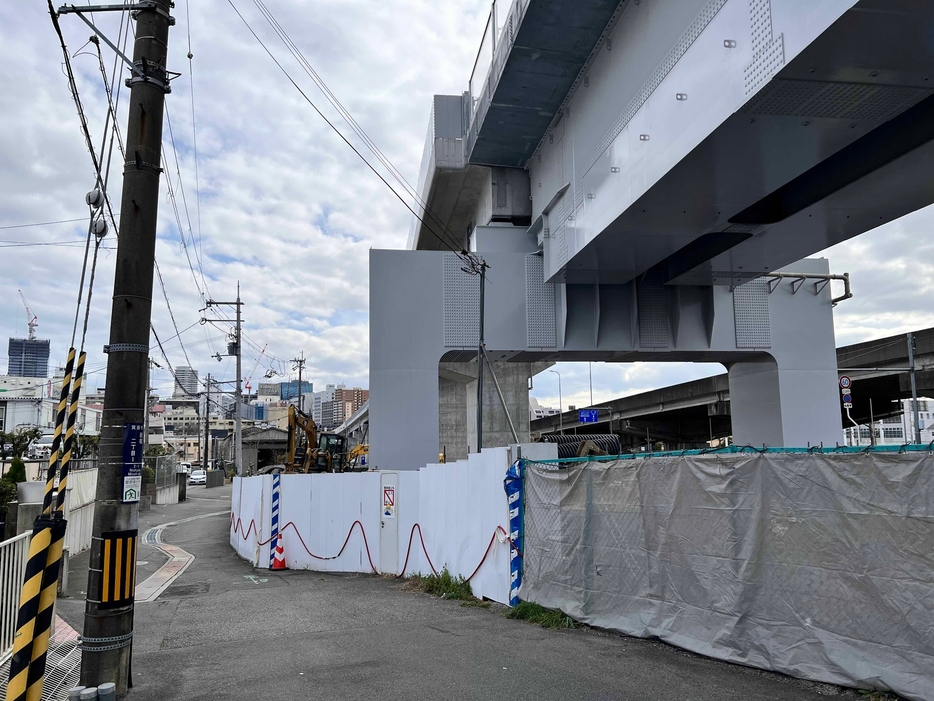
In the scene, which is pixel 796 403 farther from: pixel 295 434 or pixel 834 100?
pixel 295 434

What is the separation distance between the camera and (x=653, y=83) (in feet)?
40.2

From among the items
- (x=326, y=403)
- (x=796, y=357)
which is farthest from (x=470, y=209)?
(x=326, y=403)

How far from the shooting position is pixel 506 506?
1087 cm

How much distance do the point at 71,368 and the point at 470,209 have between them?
68.2 feet

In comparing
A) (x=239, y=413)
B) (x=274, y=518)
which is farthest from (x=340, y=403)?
(x=274, y=518)

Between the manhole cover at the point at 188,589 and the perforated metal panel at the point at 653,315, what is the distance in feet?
37.9

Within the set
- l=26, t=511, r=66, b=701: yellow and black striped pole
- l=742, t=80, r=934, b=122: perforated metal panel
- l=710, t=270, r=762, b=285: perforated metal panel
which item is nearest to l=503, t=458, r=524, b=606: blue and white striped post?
l=742, t=80, r=934, b=122: perforated metal panel

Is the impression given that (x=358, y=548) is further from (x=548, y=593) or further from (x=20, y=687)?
(x=20, y=687)

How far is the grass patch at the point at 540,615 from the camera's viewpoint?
30.7ft

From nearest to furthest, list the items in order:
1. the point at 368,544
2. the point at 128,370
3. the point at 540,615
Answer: the point at 128,370 → the point at 540,615 → the point at 368,544

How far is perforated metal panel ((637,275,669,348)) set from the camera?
18.6 metres

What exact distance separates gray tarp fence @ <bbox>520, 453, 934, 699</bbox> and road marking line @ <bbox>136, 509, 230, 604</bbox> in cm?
875

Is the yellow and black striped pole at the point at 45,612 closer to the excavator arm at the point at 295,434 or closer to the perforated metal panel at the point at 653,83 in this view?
the perforated metal panel at the point at 653,83

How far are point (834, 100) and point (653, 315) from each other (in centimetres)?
1028
